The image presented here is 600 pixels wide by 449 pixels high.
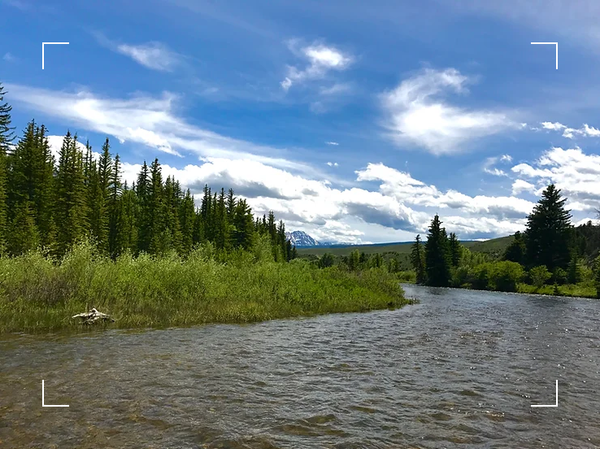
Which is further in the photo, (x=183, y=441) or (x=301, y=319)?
(x=301, y=319)

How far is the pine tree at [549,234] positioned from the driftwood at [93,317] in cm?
8153

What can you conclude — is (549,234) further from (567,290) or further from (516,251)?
(567,290)

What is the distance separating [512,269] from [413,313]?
53263mm

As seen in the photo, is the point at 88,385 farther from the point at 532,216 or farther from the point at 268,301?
the point at 532,216

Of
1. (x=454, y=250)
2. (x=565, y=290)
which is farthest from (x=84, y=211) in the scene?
(x=454, y=250)

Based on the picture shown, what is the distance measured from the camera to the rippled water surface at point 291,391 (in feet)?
26.7

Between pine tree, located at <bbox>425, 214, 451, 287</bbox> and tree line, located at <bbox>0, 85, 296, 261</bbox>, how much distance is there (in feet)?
128

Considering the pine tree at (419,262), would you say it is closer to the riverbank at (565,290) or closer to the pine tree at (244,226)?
the riverbank at (565,290)

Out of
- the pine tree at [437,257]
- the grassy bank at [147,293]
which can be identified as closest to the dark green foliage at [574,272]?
the pine tree at [437,257]

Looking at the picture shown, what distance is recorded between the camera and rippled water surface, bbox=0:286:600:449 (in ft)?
26.7

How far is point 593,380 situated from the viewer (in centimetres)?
1316

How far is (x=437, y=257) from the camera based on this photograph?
331 ft

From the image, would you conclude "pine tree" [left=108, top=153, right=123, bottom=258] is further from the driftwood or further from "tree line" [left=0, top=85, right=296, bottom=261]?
the driftwood

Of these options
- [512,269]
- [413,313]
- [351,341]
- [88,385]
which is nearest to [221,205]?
[512,269]
